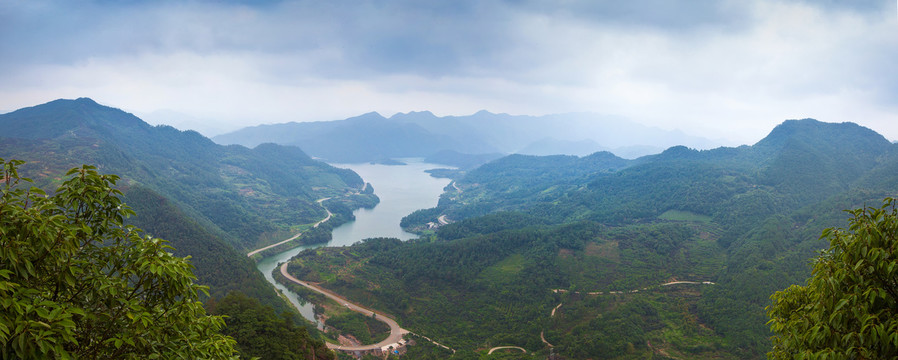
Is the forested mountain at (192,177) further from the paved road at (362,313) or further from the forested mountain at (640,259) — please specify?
the forested mountain at (640,259)

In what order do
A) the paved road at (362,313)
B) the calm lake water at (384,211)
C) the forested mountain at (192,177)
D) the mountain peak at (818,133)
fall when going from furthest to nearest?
1. the mountain peak at (818,133)
2. the calm lake water at (384,211)
3. the forested mountain at (192,177)
4. the paved road at (362,313)

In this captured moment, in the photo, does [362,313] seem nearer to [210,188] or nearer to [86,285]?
[86,285]

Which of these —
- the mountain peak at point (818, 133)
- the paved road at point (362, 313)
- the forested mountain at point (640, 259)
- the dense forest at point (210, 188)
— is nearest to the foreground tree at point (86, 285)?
the dense forest at point (210, 188)

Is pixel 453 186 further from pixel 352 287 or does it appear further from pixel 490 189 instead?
pixel 352 287

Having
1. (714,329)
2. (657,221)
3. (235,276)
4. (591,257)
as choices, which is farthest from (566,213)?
(235,276)

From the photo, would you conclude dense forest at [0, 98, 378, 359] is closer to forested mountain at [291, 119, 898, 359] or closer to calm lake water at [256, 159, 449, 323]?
calm lake water at [256, 159, 449, 323]

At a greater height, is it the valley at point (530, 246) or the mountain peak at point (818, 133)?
the mountain peak at point (818, 133)
